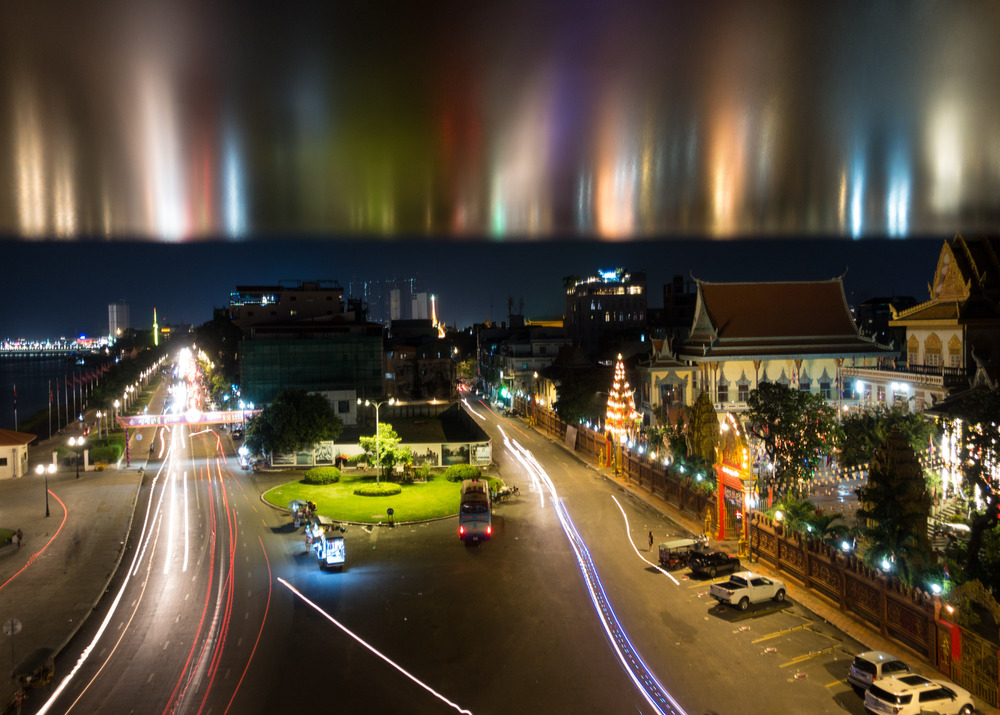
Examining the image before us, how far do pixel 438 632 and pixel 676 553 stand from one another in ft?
28.3

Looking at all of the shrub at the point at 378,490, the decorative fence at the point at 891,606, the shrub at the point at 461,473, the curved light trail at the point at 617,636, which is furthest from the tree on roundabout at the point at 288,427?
the decorative fence at the point at 891,606

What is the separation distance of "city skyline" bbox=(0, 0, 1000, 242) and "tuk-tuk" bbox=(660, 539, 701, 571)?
54.1 ft

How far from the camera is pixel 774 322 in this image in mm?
44406

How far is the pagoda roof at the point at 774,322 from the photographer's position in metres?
43.0

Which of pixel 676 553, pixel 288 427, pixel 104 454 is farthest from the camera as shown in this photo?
pixel 104 454

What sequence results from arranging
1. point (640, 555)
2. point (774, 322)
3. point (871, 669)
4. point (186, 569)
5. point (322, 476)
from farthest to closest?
1. point (774, 322)
2. point (322, 476)
3. point (640, 555)
4. point (186, 569)
5. point (871, 669)

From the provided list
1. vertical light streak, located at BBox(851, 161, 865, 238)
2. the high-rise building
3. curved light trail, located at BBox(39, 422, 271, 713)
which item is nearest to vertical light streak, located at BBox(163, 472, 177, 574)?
curved light trail, located at BBox(39, 422, 271, 713)

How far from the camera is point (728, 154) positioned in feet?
15.8

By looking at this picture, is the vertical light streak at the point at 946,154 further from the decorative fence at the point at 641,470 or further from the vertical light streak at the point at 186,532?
the vertical light streak at the point at 186,532

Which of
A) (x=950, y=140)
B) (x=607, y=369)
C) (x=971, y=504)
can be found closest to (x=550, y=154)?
(x=950, y=140)

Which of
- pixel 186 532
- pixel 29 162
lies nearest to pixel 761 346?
pixel 186 532

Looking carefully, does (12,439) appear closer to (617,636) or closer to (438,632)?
(438,632)

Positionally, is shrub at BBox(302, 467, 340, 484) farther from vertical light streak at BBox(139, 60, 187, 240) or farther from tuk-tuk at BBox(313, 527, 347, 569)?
vertical light streak at BBox(139, 60, 187, 240)

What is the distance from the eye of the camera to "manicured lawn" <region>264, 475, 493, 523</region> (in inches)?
1125
